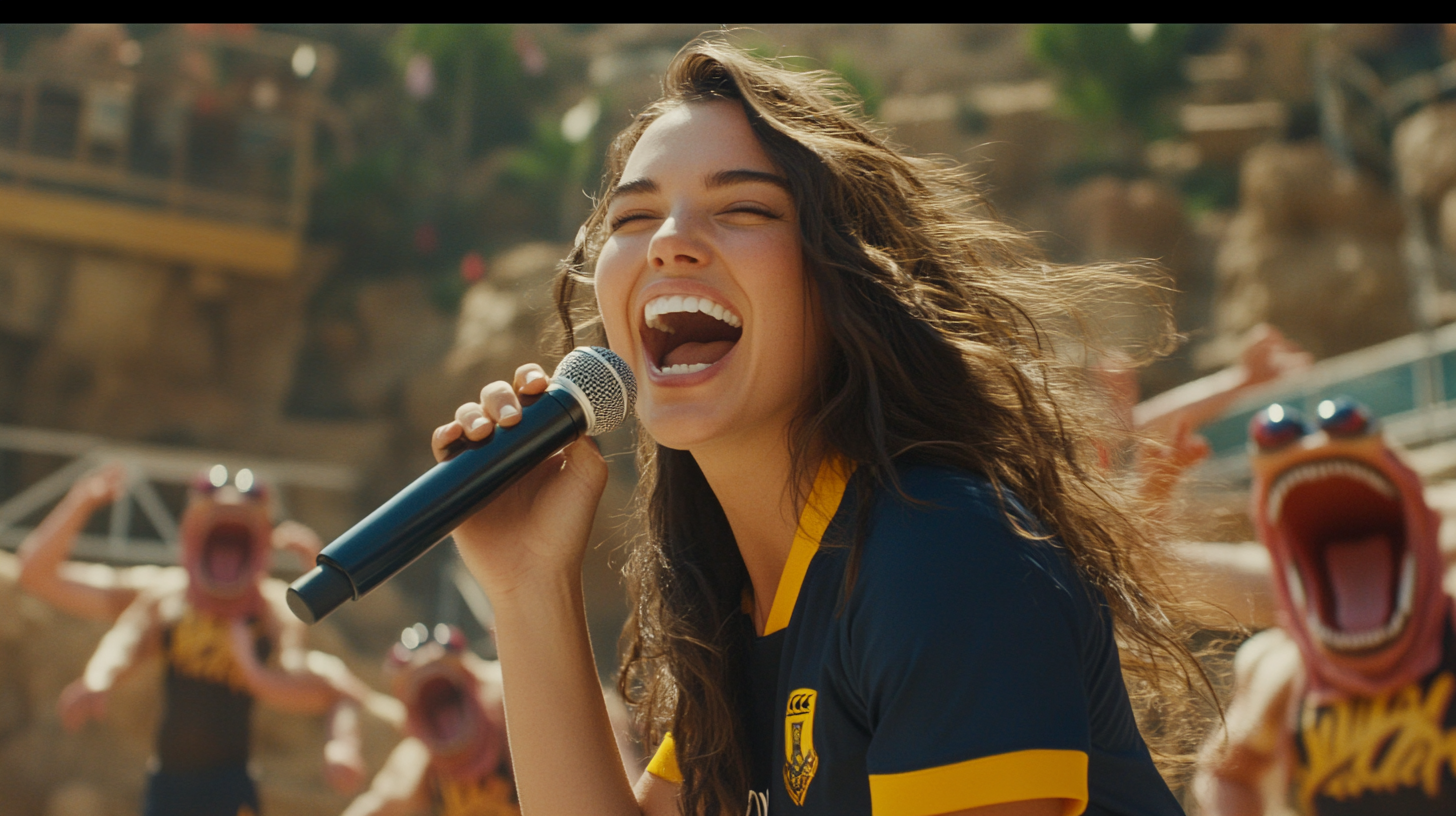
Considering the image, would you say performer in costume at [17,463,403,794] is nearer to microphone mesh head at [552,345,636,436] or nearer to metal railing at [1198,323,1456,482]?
microphone mesh head at [552,345,636,436]

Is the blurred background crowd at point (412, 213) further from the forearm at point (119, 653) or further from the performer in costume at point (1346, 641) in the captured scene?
the performer in costume at point (1346, 641)

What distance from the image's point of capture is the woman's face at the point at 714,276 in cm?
147

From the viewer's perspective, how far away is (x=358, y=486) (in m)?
18.7

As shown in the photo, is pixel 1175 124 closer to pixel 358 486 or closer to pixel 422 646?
pixel 358 486

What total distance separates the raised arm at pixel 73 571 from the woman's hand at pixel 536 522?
5.19 metres

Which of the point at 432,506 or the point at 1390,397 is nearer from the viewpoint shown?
the point at 432,506

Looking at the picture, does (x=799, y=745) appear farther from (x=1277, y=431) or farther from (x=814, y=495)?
(x=1277, y=431)

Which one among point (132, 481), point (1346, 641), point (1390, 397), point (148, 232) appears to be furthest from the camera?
point (148, 232)

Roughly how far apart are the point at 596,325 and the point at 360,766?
3939mm

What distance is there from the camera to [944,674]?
1.08m

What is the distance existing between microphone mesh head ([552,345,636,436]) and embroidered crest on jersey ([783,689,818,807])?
454mm

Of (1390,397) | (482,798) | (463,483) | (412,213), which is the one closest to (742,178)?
(463,483)

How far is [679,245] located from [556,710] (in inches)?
23.8


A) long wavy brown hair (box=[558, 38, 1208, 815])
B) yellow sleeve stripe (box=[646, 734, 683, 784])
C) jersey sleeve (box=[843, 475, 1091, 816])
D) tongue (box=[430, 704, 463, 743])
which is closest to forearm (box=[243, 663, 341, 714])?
tongue (box=[430, 704, 463, 743])
